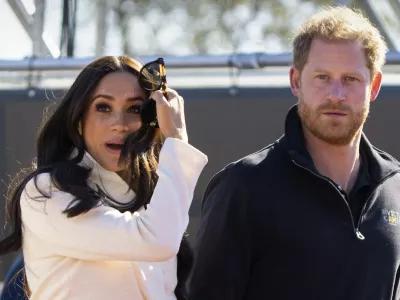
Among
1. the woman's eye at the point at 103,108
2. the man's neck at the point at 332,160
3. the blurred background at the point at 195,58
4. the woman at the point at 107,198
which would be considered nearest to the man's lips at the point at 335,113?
the man's neck at the point at 332,160

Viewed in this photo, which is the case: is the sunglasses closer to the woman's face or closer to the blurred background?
the woman's face

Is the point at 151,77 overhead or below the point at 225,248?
overhead

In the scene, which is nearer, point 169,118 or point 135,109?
point 169,118

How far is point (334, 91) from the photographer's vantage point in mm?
3129

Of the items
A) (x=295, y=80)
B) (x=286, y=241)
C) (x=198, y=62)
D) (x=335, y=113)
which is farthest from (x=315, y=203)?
(x=198, y=62)

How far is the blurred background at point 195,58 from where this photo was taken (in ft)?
15.8

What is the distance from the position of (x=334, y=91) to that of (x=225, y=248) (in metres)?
0.60

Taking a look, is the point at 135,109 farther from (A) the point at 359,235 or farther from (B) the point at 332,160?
(A) the point at 359,235

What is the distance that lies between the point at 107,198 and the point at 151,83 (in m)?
0.36

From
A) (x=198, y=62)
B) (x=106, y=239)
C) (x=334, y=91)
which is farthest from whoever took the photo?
(x=198, y=62)

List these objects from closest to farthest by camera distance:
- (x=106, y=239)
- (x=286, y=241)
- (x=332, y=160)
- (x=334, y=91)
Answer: (x=106, y=239) → (x=286, y=241) → (x=334, y=91) → (x=332, y=160)

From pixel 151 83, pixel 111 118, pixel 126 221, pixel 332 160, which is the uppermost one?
pixel 151 83

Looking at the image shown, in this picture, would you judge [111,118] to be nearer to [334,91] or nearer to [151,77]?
[151,77]

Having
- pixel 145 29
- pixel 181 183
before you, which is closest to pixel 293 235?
pixel 181 183
